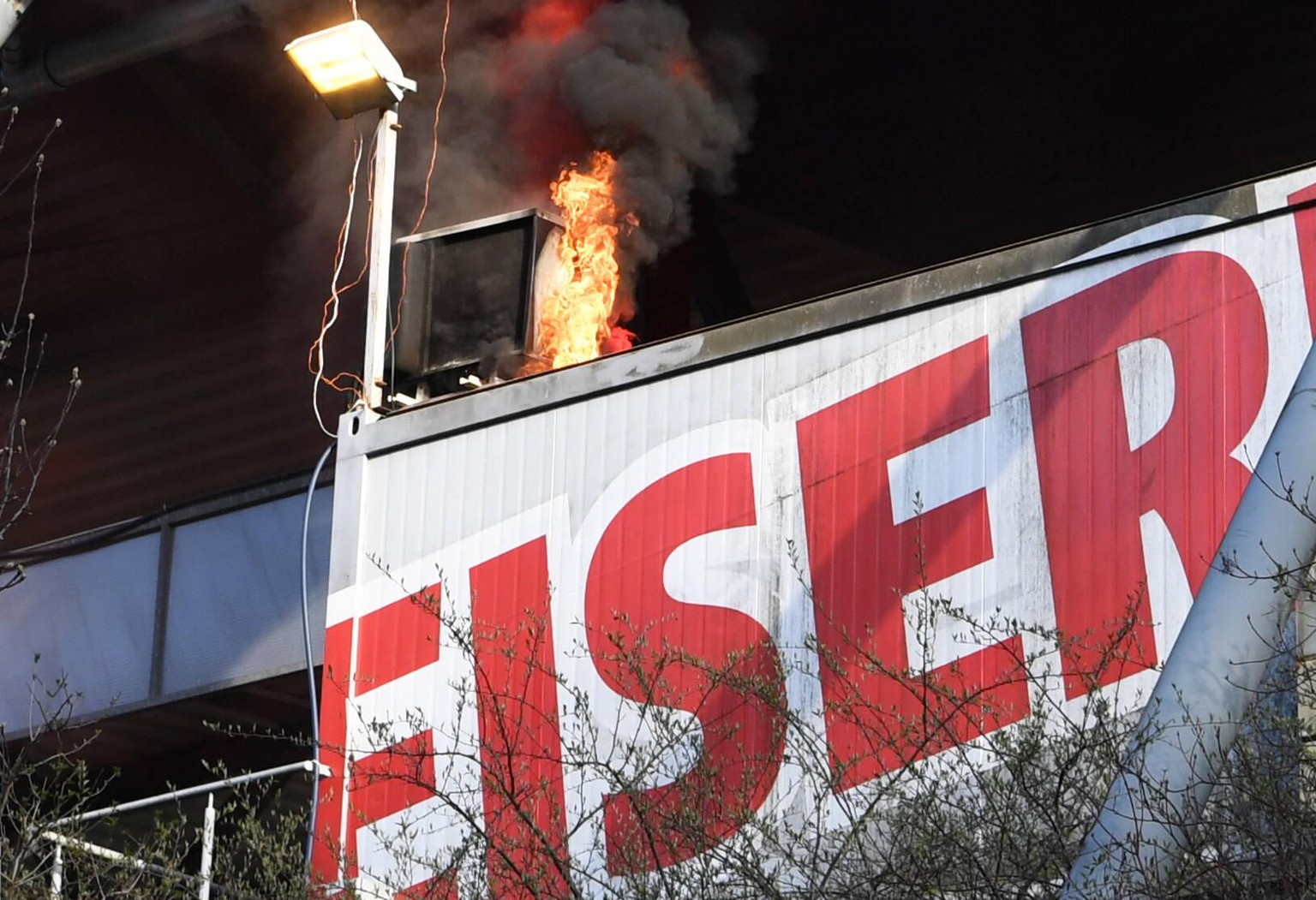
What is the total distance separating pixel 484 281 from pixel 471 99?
18.0 feet

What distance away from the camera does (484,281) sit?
1221cm

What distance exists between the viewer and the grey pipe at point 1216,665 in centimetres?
510

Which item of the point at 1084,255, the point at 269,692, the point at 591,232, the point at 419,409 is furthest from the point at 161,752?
the point at 1084,255

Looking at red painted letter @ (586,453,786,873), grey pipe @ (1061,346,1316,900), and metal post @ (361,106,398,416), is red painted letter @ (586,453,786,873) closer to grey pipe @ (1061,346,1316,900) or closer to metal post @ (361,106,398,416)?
metal post @ (361,106,398,416)

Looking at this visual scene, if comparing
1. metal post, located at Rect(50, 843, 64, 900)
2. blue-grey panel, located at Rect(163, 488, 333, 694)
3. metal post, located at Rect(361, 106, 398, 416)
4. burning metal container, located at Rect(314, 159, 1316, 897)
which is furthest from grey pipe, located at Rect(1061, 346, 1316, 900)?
blue-grey panel, located at Rect(163, 488, 333, 694)

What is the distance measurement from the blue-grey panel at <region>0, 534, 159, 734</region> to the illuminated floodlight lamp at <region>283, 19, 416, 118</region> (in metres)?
4.48

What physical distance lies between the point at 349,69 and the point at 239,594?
171 inches

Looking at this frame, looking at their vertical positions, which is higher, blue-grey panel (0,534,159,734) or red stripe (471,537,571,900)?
blue-grey panel (0,534,159,734)

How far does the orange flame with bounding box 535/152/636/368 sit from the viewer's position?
→ 1330 cm

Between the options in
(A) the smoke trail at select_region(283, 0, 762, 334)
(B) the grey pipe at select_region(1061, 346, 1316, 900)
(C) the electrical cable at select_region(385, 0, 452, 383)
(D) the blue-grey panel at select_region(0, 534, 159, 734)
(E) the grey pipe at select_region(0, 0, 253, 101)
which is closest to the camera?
(B) the grey pipe at select_region(1061, 346, 1316, 900)

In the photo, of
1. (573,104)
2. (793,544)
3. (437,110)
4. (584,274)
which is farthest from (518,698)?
(573,104)

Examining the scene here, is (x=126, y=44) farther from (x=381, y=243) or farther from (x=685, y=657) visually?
(x=685, y=657)

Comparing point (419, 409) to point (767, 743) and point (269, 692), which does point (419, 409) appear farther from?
point (269, 692)

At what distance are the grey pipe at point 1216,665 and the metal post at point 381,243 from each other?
726cm
